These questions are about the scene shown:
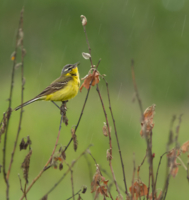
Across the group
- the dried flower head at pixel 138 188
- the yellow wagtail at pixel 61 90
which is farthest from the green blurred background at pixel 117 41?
the dried flower head at pixel 138 188

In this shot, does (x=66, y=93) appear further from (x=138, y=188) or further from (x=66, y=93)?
(x=138, y=188)

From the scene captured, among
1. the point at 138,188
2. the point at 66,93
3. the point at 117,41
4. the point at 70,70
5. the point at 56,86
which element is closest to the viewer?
the point at 138,188

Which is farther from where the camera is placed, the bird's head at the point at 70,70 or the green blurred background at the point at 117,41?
the green blurred background at the point at 117,41

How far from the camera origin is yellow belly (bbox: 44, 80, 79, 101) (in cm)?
393

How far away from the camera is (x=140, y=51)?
21844mm

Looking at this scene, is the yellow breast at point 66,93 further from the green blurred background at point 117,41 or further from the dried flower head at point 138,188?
the green blurred background at point 117,41

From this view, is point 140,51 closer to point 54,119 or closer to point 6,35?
point 6,35

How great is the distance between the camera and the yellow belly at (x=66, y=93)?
3.93 meters

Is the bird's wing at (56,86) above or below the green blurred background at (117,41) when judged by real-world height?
below

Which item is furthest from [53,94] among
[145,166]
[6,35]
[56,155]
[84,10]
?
[6,35]

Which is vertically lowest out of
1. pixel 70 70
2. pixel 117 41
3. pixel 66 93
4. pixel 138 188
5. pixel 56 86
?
pixel 138 188

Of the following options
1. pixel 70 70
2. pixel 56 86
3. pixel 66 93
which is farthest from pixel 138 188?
pixel 70 70

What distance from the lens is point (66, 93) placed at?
155 inches

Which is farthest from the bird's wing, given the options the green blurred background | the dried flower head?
the green blurred background
